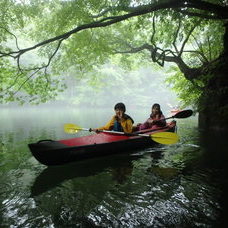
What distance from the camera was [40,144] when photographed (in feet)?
18.3

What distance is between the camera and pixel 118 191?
4891 mm

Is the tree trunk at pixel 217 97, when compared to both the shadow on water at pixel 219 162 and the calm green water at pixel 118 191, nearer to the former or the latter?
the shadow on water at pixel 219 162

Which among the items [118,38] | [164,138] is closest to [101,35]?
[118,38]

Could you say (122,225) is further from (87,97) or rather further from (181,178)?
(87,97)

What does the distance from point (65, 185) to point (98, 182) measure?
72cm

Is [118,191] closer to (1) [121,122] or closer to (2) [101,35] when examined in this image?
(1) [121,122]

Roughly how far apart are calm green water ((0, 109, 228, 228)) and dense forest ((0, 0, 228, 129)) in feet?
10.4

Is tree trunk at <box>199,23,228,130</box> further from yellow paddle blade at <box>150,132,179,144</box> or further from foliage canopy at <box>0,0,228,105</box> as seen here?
yellow paddle blade at <box>150,132,179,144</box>

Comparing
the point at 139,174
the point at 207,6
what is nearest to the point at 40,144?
the point at 139,174

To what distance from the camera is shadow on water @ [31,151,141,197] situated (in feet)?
17.5

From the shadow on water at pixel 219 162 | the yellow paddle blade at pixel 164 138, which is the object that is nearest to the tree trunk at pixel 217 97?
the shadow on water at pixel 219 162

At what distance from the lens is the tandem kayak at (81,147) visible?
5672 millimetres

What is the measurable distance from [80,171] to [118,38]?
1345 cm

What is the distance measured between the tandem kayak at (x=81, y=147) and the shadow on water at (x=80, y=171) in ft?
0.95
